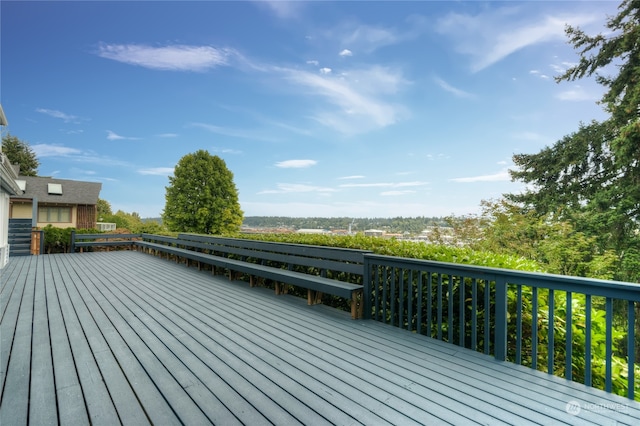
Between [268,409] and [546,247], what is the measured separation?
12.5m

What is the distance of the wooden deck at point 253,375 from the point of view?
1.85 meters

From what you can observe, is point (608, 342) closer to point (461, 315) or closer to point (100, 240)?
point (461, 315)

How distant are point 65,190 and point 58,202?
1511 mm

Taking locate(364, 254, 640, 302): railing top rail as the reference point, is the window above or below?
above

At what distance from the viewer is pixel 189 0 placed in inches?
403

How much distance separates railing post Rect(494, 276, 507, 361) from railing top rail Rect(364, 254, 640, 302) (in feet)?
0.18

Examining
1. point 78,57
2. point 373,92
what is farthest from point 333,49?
point 78,57

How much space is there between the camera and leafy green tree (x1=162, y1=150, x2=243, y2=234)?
25094 mm

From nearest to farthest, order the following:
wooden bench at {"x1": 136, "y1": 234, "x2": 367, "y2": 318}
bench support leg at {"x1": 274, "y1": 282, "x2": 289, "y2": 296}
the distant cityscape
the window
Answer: wooden bench at {"x1": 136, "y1": 234, "x2": 367, "y2": 318}, bench support leg at {"x1": 274, "y1": 282, "x2": 289, "y2": 296}, the distant cityscape, the window

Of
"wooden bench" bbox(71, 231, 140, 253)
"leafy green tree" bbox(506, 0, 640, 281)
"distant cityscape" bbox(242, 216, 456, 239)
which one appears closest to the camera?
"distant cityscape" bbox(242, 216, 456, 239)

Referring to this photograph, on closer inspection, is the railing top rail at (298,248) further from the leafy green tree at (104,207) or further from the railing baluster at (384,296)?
the leafy green tree at (104,207)

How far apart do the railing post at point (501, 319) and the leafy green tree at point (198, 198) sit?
965 inches

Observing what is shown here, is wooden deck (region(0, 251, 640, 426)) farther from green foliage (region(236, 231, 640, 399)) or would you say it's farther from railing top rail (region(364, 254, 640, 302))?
railing top rail (region(364, 254, 640, 302))

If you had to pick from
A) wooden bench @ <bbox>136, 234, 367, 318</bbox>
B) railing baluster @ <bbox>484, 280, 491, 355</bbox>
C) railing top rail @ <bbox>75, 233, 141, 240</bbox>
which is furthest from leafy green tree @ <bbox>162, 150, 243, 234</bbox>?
railing baluster @ <bbox>484, 280, 491, 355</bbox>
